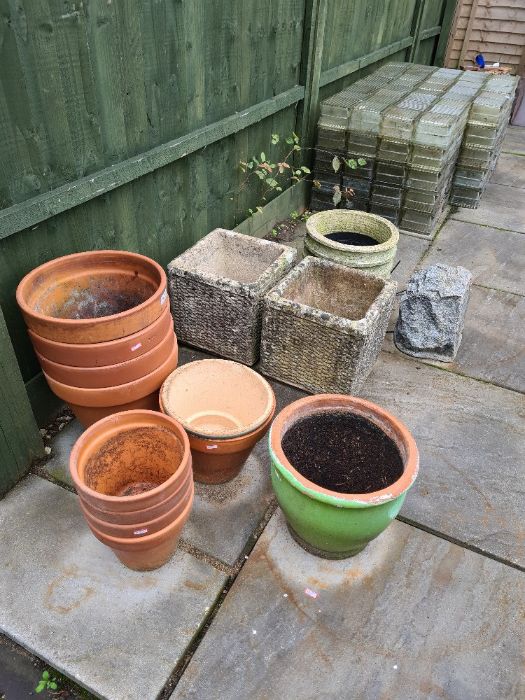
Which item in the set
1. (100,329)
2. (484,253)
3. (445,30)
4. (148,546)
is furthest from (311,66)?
(445,30)

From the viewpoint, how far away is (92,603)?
201cm

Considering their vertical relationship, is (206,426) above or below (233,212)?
below

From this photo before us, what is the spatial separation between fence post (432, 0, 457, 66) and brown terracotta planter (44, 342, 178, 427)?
7909 millimetres

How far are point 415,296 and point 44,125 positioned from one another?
2.25 m

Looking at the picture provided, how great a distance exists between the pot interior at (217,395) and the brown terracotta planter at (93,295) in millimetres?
438

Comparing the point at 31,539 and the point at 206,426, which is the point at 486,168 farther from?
the point at 31,539

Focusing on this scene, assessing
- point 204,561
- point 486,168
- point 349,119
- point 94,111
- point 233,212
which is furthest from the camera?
point 486,168

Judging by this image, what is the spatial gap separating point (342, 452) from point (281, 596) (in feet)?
2.04

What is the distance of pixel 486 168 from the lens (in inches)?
195

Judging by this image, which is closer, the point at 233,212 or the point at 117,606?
the point at 117,606

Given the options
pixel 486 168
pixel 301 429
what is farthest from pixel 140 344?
pixel 486 168

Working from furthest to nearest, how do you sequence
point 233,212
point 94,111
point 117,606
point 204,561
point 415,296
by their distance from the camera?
point 233,212
point 415,296
point 94,111
point 204,561
point 117,606

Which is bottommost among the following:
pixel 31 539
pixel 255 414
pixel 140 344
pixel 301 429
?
pixel 31 539

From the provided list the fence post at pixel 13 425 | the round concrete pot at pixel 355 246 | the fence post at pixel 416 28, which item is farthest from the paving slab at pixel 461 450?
Answer: the fence post at pixel 416 28
